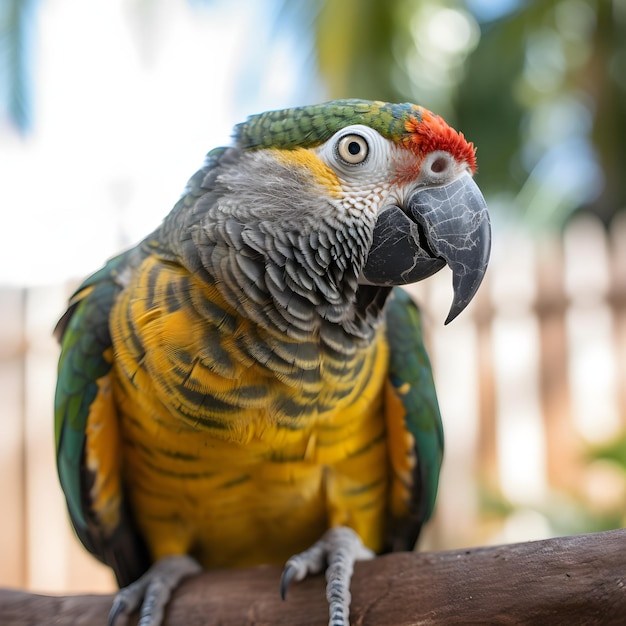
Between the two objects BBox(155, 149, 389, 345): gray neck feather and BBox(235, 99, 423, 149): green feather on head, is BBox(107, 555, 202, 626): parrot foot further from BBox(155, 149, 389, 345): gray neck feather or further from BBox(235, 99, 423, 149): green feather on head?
BBox(235, 99, 423, 149): green feather on head

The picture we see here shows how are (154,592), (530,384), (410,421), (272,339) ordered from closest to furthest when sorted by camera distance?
(272,339) < (154,592) < (410,421) < (530,384)

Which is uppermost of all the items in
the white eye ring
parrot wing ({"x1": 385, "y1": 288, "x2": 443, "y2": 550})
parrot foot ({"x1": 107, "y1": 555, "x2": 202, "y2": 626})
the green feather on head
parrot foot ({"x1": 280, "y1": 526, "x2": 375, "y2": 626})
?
the green feather on head

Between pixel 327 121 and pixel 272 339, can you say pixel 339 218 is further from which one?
pixel 272 339

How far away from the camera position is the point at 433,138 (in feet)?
5.93

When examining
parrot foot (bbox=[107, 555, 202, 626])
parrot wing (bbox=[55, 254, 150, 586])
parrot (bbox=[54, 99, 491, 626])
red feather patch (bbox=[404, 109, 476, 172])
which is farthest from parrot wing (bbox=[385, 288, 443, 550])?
parrot wing (bbox=[55, 254, 150, 586])

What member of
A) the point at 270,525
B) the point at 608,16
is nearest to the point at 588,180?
the point at 608,16

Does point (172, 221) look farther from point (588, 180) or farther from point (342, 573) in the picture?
point (588, 180)

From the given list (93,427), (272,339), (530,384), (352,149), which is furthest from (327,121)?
(530,384)

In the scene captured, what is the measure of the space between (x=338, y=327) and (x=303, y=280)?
0.20 metres

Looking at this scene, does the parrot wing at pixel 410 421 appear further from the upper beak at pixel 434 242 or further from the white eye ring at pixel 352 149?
the white eye ring at pixel 352 149

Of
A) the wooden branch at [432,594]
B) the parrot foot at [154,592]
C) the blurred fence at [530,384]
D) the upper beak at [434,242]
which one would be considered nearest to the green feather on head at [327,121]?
the upper beak at [434,242]

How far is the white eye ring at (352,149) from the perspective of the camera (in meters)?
1.78

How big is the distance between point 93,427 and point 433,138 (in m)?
1.35

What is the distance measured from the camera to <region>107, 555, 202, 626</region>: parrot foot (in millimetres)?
2029
